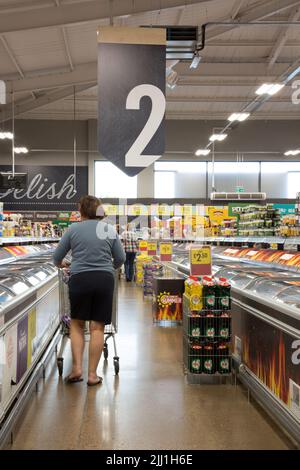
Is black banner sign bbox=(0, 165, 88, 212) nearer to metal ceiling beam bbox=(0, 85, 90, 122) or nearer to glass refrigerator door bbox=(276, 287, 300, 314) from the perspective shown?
metal ceiling beam bbox=(0, 85, 90, 122)

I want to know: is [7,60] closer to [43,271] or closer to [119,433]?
[43,271]

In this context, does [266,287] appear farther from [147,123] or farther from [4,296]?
[4,296]

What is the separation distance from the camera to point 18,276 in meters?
4.18

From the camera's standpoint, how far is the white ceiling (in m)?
9.16

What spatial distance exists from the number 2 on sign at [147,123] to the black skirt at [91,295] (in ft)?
3.73

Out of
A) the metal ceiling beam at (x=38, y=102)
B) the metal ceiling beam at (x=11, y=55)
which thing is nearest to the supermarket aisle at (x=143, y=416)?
the metal ceiling beam at (x=11, y=55)

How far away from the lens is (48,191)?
2231 centimetres

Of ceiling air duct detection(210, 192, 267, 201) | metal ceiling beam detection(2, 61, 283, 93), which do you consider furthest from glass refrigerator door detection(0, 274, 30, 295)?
ceiling air duct detection(210, 192, 267, 201)

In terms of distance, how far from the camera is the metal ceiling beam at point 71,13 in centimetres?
905

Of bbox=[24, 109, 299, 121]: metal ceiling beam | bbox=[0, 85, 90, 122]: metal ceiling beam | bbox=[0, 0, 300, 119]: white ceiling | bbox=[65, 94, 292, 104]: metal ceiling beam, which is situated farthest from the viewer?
bbox=[24, 109, 299, 121]: metal ceiling beam

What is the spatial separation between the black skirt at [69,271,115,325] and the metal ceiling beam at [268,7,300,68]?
1050 cm

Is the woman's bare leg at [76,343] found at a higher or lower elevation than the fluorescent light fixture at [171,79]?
lower

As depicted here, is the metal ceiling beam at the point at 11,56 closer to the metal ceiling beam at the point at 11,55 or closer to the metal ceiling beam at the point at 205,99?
the metal ceiling beam at the point at 11,55
